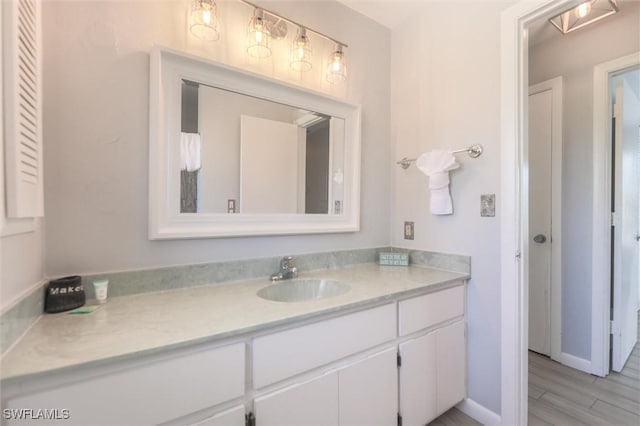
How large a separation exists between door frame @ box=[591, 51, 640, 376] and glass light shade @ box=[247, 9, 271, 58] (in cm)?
226

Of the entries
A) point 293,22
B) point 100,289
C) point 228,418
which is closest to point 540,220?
point 293,22

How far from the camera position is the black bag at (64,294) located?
3.11 ft

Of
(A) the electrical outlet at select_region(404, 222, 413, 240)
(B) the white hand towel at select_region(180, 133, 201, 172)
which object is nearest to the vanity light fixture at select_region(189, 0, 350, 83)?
(B) the white hand towel at select_region(180, 133, 201, 172)

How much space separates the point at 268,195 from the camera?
5.04ft

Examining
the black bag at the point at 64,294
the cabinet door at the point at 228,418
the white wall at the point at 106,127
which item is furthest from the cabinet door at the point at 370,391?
the black bag at the point at 64,294

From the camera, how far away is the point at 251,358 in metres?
0.90

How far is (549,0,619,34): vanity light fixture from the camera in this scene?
1734mm

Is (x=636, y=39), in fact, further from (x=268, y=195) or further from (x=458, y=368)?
(x=268, y=195)

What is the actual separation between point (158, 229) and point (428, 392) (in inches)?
59.5

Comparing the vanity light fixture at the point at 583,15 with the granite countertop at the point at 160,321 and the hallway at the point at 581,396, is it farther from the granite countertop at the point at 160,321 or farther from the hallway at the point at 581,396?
the hallway at the point at 581,396

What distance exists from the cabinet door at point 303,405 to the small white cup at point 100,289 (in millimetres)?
697

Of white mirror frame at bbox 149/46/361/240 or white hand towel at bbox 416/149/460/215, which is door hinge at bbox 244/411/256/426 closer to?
white mirror frame at bbox 149/46/361/240

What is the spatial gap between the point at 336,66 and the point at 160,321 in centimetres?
163

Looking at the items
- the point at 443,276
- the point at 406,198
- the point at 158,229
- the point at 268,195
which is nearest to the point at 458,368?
the point at 443,276
